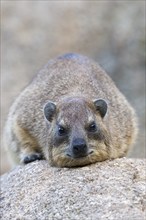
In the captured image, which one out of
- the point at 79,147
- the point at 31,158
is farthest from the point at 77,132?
the point at 31,158

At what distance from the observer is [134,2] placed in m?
19.6

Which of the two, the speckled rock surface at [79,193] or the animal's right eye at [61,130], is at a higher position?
the animal's right eye at [61,130]

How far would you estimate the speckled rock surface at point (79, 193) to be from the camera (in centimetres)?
840

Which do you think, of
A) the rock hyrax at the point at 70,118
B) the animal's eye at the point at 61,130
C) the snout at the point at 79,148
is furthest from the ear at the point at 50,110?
the snout at the point at 79,148

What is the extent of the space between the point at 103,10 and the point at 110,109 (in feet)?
30.4

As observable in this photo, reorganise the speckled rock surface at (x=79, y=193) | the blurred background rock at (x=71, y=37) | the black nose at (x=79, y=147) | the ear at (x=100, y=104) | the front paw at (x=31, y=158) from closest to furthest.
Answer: the speckled rock surface at (x=79, y=193), the black nose at (x=79, y=147), the ear at (x=100, y=104), the front paw at (x=31, y=158), the blurred background rock at (x=71, y=37)

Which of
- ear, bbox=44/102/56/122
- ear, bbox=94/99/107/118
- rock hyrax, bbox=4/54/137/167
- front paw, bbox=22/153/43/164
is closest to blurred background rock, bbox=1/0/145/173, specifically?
rock hyrax, bbox=4/54/137/167

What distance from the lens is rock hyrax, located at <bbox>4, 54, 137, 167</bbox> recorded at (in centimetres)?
955

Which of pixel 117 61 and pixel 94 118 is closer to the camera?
pixel 94 118

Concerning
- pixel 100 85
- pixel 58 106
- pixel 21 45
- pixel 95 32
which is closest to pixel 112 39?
pixel 95 32

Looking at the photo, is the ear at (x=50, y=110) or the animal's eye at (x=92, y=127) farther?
the ear at (x=50, y=110)

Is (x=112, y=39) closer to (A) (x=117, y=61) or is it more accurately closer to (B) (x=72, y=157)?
(A) (x=117, y=61)

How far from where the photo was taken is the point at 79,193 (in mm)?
8828

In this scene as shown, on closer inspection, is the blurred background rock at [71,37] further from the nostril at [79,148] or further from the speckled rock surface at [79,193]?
the nostril at [79,148]
